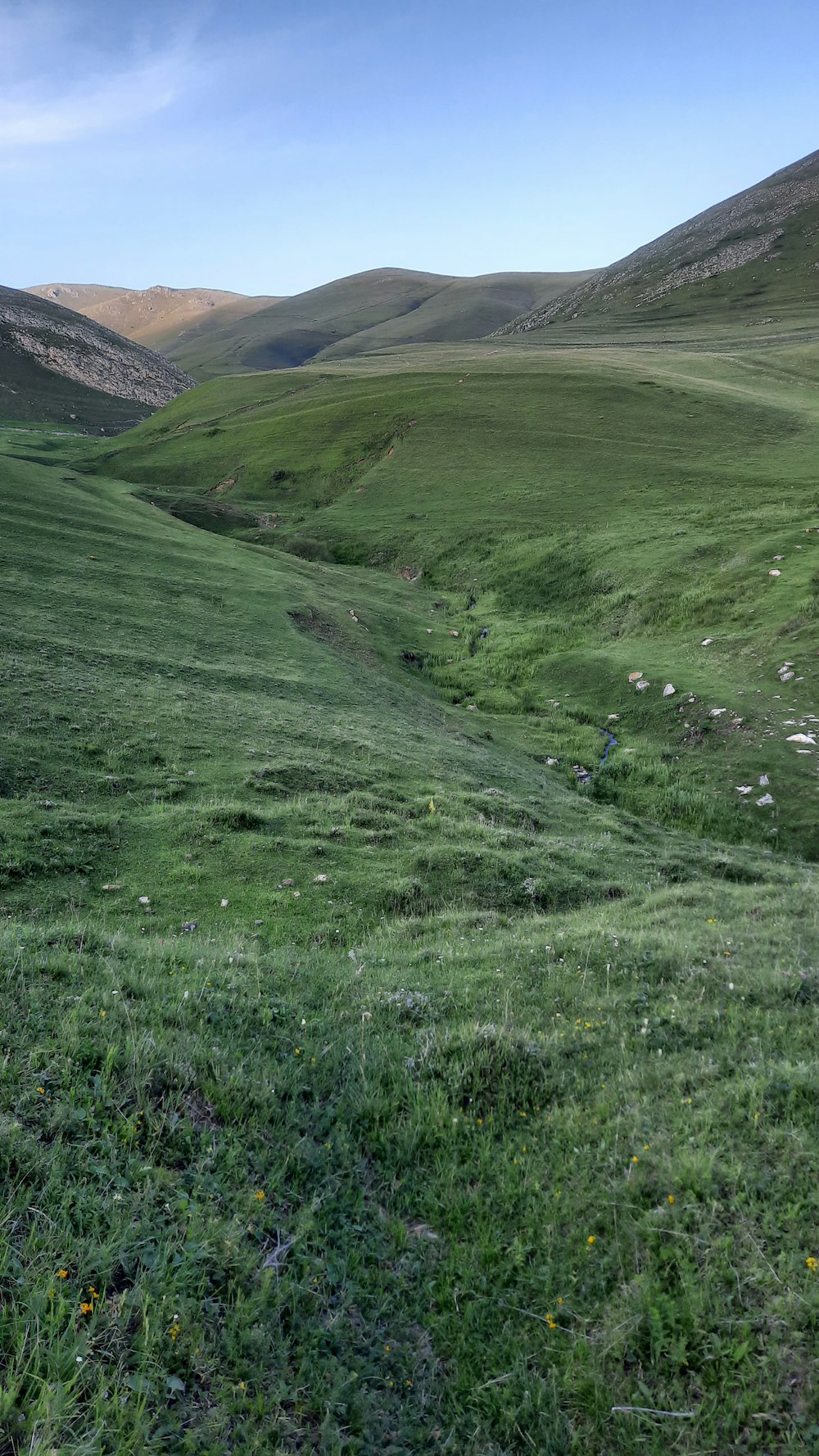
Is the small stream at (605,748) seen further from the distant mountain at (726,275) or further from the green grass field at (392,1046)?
the distant mountain at (726,275)

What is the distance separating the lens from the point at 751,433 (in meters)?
57.6

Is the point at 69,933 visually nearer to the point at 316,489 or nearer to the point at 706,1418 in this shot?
the point at 706,1418

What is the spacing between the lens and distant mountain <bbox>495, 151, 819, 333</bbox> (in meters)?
143

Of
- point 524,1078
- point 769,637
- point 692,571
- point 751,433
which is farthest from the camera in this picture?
point 751,433

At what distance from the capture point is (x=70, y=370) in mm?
155625

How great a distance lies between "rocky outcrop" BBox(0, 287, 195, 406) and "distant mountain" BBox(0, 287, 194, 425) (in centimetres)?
19

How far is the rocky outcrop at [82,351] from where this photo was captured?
6107 inches

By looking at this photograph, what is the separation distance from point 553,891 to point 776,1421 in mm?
10086

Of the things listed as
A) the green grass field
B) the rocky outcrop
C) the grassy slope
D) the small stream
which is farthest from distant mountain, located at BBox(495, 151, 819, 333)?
the green grass field

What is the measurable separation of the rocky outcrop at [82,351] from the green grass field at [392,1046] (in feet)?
501

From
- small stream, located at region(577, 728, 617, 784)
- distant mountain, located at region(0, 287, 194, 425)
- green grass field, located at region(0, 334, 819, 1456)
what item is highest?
distant mountain, located at region(0, 287, 194, 425)

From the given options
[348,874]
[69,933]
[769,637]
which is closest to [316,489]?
[769,637]

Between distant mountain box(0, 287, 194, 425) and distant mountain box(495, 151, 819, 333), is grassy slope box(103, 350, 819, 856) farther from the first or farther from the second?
distant mountain box(495, 151, 819, 333)

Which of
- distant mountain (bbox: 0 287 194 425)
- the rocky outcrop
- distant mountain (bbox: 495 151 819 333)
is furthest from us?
the rocky outcrop
